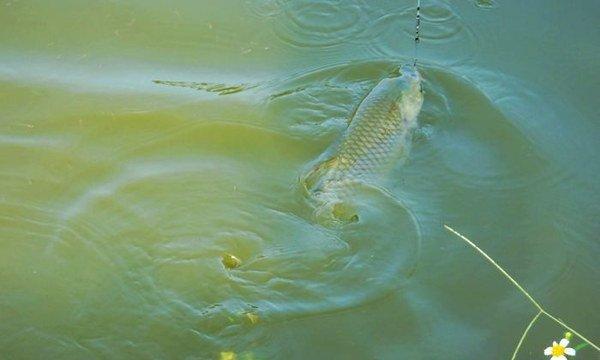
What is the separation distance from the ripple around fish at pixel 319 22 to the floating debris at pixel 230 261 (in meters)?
1.89

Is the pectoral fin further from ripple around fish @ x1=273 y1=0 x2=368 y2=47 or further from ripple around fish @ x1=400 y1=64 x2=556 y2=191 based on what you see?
ripple around fish @ x1=273 y1=0 x2=368 y2=47

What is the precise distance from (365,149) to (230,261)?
96 cm

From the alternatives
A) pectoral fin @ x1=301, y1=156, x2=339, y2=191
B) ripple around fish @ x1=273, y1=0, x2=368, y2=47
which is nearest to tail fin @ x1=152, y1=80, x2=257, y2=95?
ripple around fish @ x1=273, y1=0, x2=368, y2=47

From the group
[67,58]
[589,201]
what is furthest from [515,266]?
[67,58]

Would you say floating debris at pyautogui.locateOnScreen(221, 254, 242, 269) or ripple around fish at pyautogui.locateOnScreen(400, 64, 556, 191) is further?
ripple around fish at pyautogui.locateOnScreen(400, 64, 556, 191)

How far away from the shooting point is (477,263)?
3.84 meters

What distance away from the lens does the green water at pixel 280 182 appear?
353 cm

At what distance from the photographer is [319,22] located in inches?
208

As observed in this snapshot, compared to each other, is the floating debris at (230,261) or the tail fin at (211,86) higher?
the tail fin at (211,86)

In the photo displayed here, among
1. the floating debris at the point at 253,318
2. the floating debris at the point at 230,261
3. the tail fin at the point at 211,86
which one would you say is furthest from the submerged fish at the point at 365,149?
the tail fin at the point at 211,86

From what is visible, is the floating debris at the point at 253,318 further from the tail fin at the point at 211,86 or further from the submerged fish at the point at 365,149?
the tail fin at the point at 211,86

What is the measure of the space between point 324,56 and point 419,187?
135 cm

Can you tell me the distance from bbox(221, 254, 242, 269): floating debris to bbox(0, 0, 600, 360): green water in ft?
0.09

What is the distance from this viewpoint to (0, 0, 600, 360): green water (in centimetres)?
353
